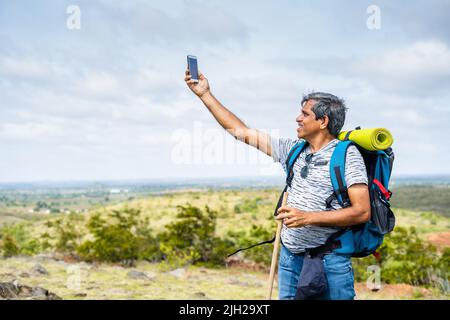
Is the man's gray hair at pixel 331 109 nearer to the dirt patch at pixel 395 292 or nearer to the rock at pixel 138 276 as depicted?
the dirt patch at pixel 395 292

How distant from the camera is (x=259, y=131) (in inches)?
113

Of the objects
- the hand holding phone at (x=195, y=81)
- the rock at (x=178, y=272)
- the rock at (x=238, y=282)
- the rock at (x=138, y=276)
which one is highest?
the hand holding phone at (x=195, y=81)

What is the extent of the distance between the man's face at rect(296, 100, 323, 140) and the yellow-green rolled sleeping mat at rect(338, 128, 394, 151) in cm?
24

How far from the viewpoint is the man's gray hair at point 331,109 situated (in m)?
2.60

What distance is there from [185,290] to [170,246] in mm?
2469

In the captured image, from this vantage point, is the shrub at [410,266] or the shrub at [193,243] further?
the shrub at [193,243]

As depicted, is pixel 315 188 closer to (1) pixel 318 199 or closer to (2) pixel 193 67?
(1) pixel 318 199

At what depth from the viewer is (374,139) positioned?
2.40m

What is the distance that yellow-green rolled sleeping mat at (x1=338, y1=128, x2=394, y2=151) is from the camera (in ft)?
7.87

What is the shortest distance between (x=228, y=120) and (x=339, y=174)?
82 centimetres

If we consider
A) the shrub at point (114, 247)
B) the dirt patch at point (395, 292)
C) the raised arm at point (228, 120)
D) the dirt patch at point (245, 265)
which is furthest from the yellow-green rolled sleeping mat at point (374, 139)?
the shrub at point (114, 247)
